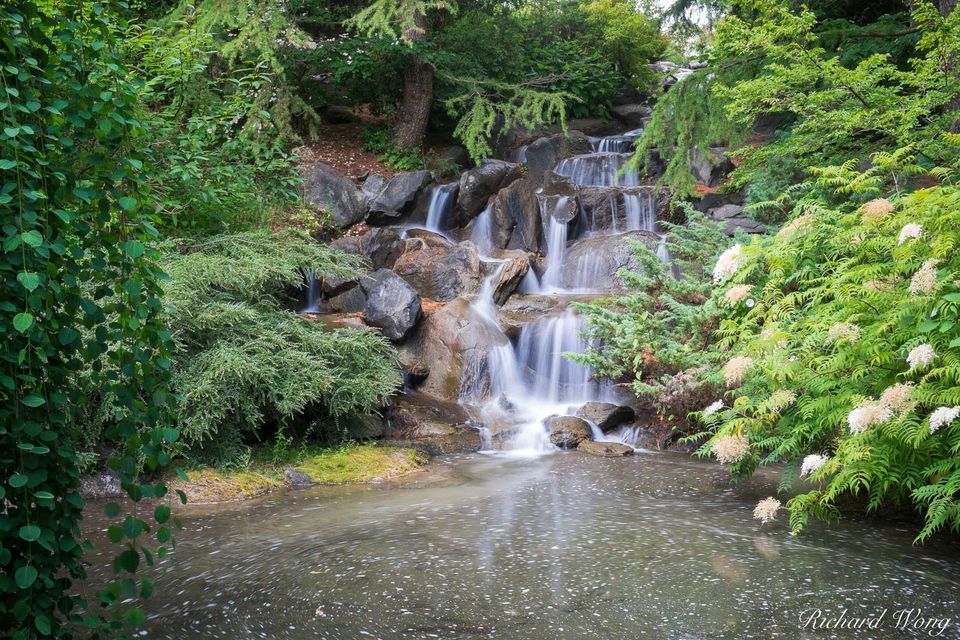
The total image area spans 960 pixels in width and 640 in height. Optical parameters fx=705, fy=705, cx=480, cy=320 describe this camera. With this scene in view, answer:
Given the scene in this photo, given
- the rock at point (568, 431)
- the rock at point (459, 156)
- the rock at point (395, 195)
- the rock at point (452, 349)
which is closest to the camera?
the rock at point (568, 431)

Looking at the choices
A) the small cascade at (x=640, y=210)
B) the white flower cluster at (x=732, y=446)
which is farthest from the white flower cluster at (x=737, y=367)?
the small cascade at (x=640, y=210)

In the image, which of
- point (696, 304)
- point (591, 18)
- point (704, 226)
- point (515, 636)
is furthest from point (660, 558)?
point (591, 18)

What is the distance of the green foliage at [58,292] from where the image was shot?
2.09 metres

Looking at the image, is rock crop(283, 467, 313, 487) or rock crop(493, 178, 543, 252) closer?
rock crop(283, 467, 313, 487)

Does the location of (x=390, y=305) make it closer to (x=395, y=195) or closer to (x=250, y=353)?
(x=250, y=353)

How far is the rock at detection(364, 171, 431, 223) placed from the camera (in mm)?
14984

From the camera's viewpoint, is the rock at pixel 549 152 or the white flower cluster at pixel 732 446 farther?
the rock at pixel 549 152

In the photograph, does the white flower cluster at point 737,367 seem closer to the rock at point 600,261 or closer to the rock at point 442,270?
the rock at point 442,270

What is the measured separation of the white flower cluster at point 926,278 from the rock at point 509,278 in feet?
28.5

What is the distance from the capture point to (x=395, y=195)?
49.9 feet

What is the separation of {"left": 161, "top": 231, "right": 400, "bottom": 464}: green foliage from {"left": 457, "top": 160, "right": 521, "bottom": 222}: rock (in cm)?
718

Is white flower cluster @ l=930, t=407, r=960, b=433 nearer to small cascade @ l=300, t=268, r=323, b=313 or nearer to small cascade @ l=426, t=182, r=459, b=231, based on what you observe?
small cascade @ l=300, t=268, r=323, b=313

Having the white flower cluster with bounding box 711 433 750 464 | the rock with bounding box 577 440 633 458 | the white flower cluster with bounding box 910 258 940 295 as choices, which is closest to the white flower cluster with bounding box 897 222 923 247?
the white flower cluster with bounding box 910 258 940 295

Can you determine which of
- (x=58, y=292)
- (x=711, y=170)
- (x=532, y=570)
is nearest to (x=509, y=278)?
(x=711, y=170)
